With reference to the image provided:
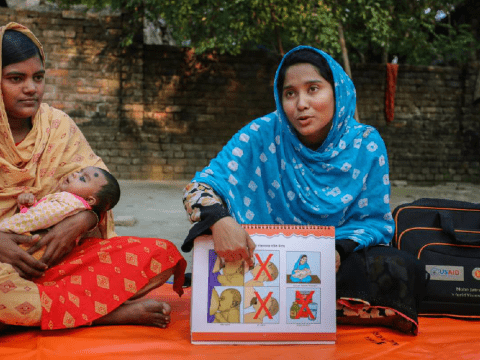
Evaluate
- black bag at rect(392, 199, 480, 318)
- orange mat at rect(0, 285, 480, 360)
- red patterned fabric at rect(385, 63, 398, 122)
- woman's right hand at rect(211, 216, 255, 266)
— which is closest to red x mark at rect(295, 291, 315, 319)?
orange mat at rect(0, 285, 480, 360)

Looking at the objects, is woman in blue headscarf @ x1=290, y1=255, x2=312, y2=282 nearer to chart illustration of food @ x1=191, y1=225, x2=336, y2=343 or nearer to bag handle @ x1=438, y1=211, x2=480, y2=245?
chart illustration of food @ x1=191, y1=225, x2=336, y2=343

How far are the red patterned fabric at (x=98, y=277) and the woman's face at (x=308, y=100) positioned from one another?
0.77 meters

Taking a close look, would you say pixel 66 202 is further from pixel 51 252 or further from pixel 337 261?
pixel 337 261

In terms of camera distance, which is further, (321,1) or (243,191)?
(321,1)

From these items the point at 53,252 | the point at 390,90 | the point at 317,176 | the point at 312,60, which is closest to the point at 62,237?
the point at 53,252

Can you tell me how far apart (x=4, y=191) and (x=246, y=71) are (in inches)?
367

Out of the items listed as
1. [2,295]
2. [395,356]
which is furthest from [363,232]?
[2,295]

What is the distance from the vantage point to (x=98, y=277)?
196 centimetres

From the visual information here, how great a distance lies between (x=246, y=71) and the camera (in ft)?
35.8

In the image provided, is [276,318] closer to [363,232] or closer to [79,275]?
[363,232]

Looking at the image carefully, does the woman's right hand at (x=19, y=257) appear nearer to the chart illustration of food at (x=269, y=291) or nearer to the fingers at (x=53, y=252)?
the fingers at (x=53, y=252)

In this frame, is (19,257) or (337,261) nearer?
(19,257)

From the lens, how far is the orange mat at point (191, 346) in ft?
5.58

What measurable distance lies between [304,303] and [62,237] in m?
0.96
